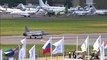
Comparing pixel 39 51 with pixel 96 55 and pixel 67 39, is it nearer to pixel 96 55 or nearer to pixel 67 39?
pixel 96 55

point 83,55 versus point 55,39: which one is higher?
point 83,55

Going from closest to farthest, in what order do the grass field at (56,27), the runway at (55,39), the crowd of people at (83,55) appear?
the crowd of people at (83,55) < the runway at (55,39) < the grass field at (56,27)

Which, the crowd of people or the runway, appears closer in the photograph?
the crowd of people

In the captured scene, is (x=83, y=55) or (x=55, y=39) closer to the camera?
(x=83, y=55)

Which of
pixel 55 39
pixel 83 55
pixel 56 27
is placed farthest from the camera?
pixel 56 27

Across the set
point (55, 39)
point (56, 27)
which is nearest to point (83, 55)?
point (55, 39)

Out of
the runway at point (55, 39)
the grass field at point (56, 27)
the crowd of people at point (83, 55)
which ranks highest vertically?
the crowd of people at point (83, 55)

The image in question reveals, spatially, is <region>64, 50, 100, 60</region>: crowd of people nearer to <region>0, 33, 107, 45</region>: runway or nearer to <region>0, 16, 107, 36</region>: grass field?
<region>0, 33, 107, 45</region>: runway

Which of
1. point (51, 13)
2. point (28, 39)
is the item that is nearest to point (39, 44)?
point (28, 39)

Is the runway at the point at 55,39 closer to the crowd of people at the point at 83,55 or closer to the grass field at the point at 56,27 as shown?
the grass field at the point at 56,27

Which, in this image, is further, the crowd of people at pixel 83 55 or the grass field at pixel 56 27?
the grass field at pixel 56 27

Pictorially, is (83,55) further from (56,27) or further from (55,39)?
(56,27)

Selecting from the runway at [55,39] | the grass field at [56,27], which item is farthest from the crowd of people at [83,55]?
the grass field at [56,27]

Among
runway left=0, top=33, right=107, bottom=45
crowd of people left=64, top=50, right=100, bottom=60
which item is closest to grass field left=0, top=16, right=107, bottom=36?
runway left=0, top=33, right=107, bottom=45
